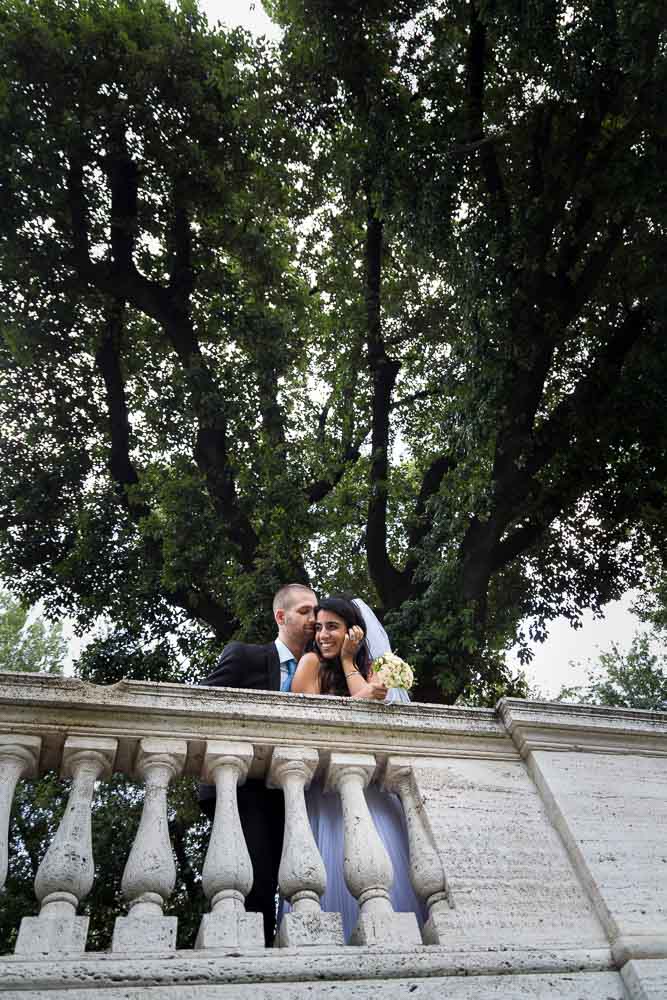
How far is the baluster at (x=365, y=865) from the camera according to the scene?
2.70 meters

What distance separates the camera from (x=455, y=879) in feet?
9.68

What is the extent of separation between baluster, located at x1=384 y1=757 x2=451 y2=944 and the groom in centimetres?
53

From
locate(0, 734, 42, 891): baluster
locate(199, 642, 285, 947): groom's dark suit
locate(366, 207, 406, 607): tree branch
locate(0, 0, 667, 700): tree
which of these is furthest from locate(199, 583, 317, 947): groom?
locate(366, 207, 406, 607): tree branch

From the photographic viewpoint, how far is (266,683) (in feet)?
Answer: 14.7

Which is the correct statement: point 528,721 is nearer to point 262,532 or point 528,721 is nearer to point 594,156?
point 262,532

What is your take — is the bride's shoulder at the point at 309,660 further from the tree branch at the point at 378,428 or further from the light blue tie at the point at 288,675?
the tree branch at the point at 378,428

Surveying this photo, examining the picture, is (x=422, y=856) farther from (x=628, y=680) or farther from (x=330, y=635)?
(x=628, y=680)

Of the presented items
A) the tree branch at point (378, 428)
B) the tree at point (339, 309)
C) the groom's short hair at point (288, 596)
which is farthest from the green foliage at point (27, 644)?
the groom's short hair at point (288, 596)

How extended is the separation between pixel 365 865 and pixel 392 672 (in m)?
1.15

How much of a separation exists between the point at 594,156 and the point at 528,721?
872 cm

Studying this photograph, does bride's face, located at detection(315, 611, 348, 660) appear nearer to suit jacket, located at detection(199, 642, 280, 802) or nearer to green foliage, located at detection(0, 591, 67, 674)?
suit jacket, located at detection(199, 642, 280, 802)

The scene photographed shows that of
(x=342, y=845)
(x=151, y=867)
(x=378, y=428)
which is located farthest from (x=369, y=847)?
(x=378, y=428)

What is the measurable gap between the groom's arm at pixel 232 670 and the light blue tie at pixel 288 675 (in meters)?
0.21

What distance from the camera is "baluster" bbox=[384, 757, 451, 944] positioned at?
2828mm
